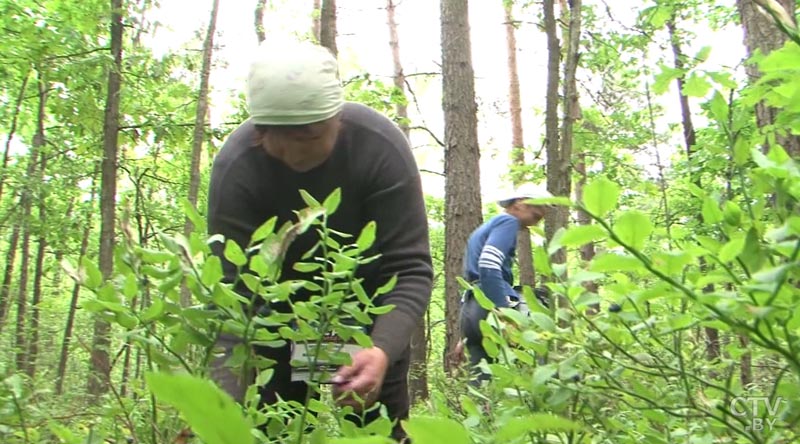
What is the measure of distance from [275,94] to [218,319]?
0.91 metres

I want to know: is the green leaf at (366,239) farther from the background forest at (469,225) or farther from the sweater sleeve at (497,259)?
the sweater sleeve at (497,259)

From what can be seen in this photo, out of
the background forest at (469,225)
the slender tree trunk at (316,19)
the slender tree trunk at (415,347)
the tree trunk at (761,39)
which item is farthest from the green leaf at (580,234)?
the slender tree trunk at (316,19)

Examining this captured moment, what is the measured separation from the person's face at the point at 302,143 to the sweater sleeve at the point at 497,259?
2624 mm

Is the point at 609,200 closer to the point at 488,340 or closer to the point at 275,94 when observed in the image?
the point at 488,340

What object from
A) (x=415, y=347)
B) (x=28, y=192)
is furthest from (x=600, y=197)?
(x=415, y=347)

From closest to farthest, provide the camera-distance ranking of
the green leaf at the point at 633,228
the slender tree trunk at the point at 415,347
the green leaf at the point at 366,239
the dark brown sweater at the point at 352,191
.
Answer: the green leaf at the point at 633,228 < the green leaf at the point at 366,239 < the dark brown sweater at the point at 352,191 < the slender tree trunk at the point at 415,347

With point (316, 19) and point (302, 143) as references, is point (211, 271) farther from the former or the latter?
point (316, 19)

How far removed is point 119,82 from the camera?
654 centimetres

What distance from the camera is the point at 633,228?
0.77m

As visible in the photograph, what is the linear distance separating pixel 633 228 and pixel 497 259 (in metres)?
3.85

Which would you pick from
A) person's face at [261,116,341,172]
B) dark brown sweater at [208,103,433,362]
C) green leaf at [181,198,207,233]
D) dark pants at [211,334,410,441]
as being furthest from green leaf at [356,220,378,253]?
dark pants at [211,334,410,441]

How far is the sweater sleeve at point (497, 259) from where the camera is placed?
456 cm

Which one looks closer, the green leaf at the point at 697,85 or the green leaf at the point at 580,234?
the green leaf at the point at 580,234

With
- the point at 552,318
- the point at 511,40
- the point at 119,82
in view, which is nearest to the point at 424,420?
the point at 552,318
